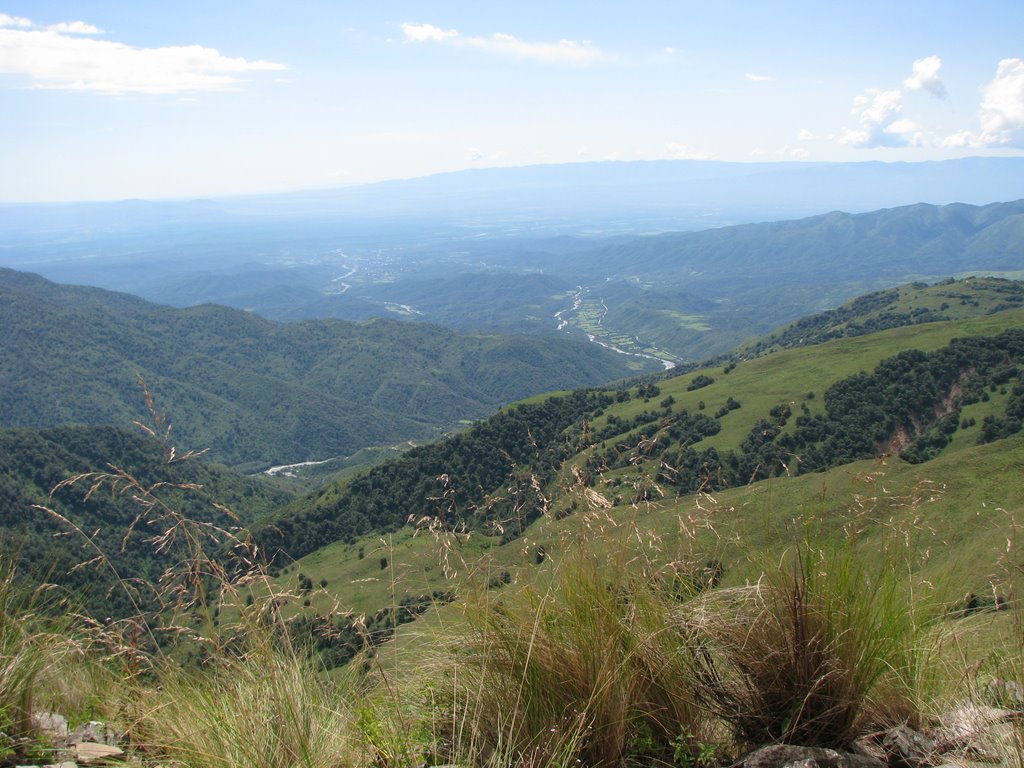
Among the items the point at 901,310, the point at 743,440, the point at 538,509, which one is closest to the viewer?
the point at 538,509

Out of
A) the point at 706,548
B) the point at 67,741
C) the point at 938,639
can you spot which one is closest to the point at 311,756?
the point at 67,741

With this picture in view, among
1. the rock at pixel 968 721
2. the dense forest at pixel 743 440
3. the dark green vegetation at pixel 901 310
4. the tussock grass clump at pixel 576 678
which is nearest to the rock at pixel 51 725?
the tussock grass clump at pixel 576 678

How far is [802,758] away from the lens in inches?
123

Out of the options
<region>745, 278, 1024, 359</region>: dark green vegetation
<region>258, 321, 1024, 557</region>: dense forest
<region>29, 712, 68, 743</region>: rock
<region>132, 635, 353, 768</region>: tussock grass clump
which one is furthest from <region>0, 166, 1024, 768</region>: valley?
<region>745, 278, 1024, 359</region>: dark green vegetation

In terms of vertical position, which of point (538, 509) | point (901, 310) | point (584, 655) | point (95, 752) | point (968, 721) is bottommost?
point (901, 310)

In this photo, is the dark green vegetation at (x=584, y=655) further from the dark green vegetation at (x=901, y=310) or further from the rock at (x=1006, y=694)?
the dark green vegetation at (x=901, y=310)

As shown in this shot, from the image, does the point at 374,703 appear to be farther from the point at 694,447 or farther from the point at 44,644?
the point at 694,447

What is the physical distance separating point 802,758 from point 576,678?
1154 millimetres

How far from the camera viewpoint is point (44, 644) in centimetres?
411

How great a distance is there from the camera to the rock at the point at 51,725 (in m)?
3.80

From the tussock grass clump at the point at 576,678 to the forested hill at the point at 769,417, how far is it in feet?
151

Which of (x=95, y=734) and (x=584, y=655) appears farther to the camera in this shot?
(x=95, y=734)

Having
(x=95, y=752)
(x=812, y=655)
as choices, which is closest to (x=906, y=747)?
(x=812, y=655)

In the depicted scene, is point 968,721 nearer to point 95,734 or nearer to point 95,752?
point 95,752
